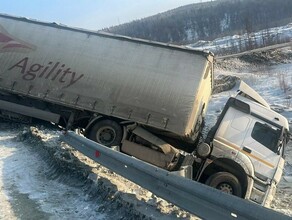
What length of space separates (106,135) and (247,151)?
410 cm

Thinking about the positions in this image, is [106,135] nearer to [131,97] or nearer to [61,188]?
[131,97]

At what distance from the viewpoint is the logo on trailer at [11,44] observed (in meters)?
12.7

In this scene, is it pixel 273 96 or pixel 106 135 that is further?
pixel 273 96

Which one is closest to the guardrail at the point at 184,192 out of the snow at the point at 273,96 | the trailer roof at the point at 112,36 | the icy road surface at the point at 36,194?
the icy road surface at the point at 36,194

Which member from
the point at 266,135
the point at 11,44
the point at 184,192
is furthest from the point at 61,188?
the point at 11,44

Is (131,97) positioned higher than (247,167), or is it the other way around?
(131,97)

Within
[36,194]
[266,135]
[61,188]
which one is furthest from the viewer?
[266,135]

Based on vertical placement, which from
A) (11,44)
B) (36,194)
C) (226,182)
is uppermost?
(11,44)

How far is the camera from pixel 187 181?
489 cm

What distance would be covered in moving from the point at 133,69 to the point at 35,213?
7.19 m

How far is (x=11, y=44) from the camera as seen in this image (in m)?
12.9

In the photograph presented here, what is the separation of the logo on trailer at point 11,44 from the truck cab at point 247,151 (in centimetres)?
613

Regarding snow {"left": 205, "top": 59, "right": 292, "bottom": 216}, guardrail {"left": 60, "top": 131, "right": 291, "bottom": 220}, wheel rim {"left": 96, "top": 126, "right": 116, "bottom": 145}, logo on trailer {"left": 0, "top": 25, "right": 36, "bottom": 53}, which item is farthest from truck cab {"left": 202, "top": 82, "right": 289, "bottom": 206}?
logo on trailer {"left": 0, "top": 25, "right": 36, "bottom": 53}

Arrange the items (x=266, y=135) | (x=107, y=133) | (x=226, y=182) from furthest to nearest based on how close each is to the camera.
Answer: (x=107, y=133) → (x=266, y=135) → (x=226, y=182)
